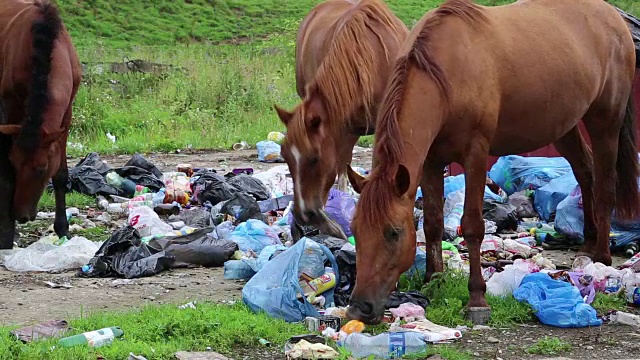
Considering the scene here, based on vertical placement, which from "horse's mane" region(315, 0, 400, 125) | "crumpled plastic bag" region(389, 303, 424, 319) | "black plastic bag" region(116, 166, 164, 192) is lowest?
"black plastic bag" region(116, 166, 164, 192)

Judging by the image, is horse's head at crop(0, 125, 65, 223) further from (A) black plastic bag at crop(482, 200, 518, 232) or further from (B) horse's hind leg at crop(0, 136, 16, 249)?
(A) black plastic bag at crop(482, 200, 518, 232)

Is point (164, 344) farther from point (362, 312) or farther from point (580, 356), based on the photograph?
point (580, 356)

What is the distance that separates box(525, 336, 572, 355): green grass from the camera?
5.07 m

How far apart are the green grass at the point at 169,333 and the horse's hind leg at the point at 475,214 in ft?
3.91

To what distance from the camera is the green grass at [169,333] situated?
466 cm

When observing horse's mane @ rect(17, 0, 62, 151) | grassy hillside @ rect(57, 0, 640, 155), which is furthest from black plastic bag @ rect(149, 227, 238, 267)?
grassy hillside @ rect(57, 0, 640, 155)

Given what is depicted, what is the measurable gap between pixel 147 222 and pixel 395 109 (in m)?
3.70

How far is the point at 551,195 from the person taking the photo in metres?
8.81

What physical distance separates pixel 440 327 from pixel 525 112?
5.68 ft

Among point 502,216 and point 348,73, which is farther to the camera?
point 502,216

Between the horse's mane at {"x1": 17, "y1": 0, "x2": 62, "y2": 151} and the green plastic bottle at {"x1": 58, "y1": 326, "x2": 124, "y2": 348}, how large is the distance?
2.82 metres

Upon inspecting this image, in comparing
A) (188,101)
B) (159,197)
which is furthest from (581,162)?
(188,101)

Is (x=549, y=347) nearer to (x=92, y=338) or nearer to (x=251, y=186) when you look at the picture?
(x=92, y=338)

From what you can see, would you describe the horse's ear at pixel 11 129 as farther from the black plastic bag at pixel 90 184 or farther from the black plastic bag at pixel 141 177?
the black plastic bag at pixel 141 177
